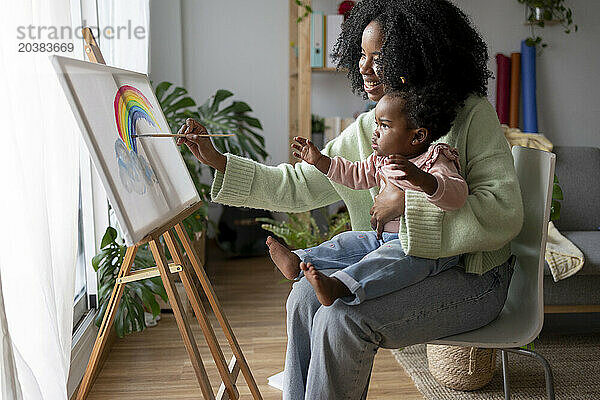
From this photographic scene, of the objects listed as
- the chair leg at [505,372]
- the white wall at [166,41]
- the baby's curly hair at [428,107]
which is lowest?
the chair leg at [505,372]

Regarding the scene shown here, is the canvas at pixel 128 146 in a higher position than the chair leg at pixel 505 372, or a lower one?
higher

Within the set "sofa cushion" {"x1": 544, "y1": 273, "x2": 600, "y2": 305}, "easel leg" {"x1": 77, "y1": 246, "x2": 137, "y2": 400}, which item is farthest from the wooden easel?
"sofa cushion" {"x1": 544, "y1": 273, "x2": 600, "y2": 305}

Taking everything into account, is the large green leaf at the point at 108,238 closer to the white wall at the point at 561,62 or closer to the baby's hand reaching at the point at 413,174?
the baby's hand reaching at the point at 413,174

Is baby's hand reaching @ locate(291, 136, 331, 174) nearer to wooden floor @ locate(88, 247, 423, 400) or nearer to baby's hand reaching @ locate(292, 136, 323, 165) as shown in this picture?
baby's hand reaching @ locate(292, 136, 323, 165)

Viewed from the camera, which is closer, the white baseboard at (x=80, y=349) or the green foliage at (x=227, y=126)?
the white baseboard at (x=80, y=349)

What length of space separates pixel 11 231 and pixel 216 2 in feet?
10.1

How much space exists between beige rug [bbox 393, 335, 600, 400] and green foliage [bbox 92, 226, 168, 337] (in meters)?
0.96

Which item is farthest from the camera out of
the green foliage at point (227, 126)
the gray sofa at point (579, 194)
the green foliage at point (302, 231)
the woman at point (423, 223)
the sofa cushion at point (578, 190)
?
the green foliage at point (227, 126)

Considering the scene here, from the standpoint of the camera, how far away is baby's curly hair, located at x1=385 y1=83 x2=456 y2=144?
58.9 inches

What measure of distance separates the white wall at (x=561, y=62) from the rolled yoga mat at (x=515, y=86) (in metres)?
0.09

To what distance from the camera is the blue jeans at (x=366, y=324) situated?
139cm

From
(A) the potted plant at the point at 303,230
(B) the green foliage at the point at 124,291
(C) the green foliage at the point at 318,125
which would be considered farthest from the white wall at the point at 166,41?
(B) the green foliage at the point at 124,291

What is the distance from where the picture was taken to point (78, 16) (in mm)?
2504

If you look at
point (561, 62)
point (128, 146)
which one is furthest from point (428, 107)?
point (561, 62)
